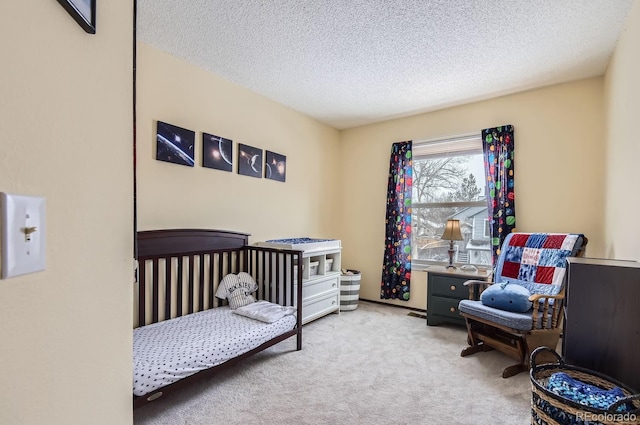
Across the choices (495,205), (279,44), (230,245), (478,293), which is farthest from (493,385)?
(279,44)

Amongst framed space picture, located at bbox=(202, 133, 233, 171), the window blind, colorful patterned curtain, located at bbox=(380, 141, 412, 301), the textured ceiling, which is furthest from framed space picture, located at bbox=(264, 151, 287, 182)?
the window blind

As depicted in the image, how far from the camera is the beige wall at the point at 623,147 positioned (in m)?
1.87

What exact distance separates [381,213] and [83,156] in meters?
3.88

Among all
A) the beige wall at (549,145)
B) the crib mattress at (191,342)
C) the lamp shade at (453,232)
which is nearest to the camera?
the crib mattress at (191,342)

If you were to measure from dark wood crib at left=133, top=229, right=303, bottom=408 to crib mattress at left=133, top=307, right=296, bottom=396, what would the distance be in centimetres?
9

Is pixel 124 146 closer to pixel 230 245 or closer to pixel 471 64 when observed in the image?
pixel 230 245

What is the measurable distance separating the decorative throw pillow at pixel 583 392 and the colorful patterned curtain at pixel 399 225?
8.15 feet

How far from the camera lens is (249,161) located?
3242mm

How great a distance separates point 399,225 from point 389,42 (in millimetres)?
2234

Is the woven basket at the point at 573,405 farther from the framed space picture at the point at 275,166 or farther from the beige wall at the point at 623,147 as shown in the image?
the framed space picture at the point at 275,166

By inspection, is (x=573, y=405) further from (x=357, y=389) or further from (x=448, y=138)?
(x=448, y=138)

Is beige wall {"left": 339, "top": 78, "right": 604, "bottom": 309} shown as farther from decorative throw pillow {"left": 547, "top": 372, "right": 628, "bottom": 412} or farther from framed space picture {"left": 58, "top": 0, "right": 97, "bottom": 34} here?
framed space picture {"left": 58, "top": 0, "right": 97, "bottom": 34}

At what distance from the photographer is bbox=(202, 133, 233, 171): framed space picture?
9.25ft

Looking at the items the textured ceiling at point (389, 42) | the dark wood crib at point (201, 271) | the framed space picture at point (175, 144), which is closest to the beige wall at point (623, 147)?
the textured ceiling at point (389, 42)
